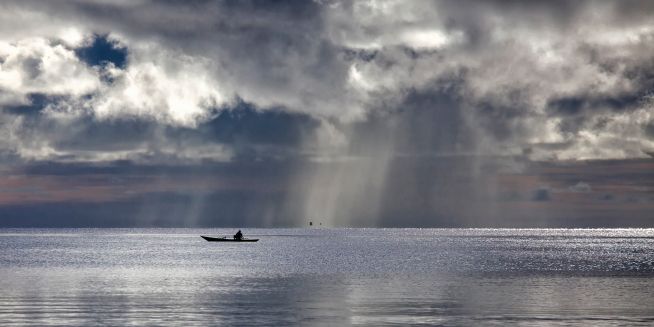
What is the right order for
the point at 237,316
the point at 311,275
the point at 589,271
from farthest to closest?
the point at 589,271 → the point at 311,275 → the point at 237,316

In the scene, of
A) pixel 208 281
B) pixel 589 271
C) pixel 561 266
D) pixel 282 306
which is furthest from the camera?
pixel 561 266

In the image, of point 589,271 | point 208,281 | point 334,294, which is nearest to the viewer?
point 334,294

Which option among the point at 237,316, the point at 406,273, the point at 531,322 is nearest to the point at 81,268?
the point at 406,273

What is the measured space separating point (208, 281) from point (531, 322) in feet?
143

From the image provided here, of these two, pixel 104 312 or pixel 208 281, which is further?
pixel 208 281

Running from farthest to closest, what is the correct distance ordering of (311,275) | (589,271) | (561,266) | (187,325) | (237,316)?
(561,266) → (589,271) → (311,275) → (237,316) → (187,325)

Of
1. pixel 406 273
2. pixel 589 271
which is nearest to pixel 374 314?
pixel 406 273

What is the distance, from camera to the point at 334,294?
69.2 meters

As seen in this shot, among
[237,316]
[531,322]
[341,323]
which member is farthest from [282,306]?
[531,322]

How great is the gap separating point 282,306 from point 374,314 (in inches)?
333

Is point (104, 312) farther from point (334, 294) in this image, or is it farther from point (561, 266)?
point (561, 266)

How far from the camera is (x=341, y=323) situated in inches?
1957

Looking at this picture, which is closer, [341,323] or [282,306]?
[341,323]

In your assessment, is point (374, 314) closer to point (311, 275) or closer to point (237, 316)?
point (237, 316)
